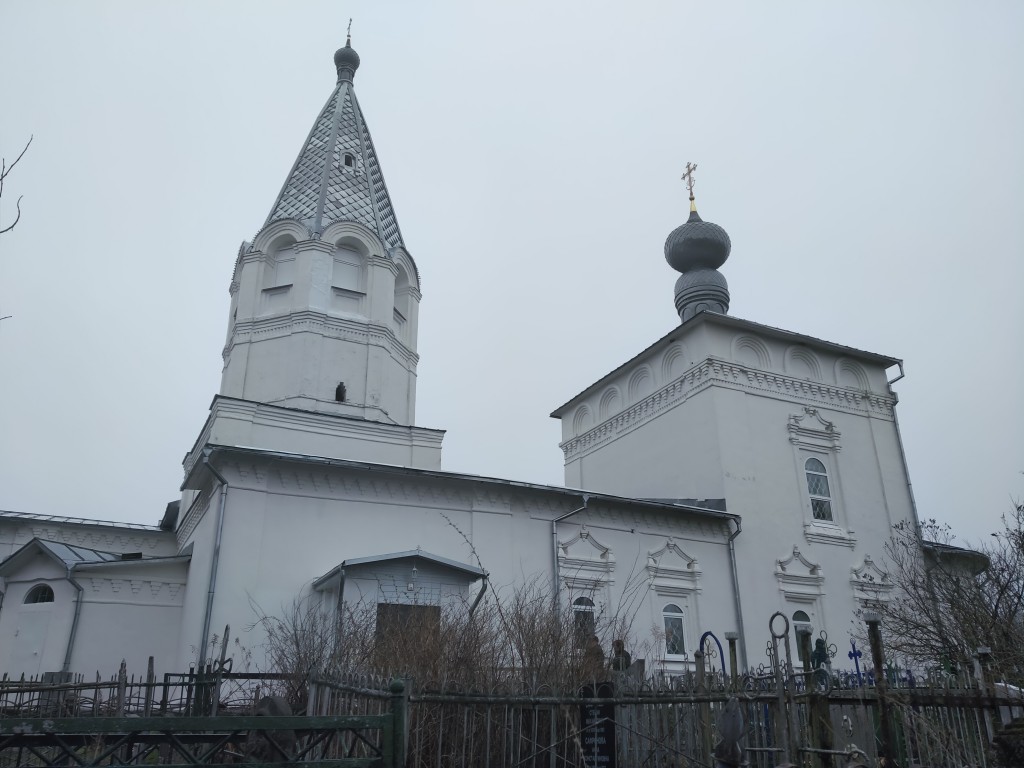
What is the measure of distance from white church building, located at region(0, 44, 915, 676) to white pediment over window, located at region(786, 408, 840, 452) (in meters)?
0.06

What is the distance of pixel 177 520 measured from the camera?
18.9m

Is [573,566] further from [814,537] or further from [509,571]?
[814,537]

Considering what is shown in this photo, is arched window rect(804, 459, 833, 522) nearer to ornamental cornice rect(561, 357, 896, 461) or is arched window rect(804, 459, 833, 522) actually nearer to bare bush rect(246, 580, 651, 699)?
ornamental cornice rect(561, 357, 896, 461)

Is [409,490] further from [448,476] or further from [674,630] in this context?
[674,630]

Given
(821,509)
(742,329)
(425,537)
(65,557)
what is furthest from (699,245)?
(65,557)

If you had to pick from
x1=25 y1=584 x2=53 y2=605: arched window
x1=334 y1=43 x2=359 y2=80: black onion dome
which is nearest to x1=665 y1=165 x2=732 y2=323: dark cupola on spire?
x1=334 y1=43 x2=359 y2=80: black onion dome

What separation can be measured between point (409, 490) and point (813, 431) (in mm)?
10934

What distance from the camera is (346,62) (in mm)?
24656

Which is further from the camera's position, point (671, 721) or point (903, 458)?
point (903, 458)

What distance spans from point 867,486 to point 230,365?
52.1 ft

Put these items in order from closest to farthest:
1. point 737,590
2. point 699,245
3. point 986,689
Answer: point 986,689, point 737,590, point 699,245

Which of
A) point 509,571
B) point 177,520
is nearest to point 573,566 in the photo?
point 509,571

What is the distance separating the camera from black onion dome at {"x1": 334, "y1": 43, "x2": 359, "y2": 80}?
24.6m

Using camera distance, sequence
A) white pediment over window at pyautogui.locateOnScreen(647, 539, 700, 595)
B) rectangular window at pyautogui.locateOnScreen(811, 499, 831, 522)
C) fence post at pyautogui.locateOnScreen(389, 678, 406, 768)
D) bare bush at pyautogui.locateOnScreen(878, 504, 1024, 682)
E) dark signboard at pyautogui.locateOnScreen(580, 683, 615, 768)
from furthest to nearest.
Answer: rectangular window at pyautogui.locateOnScreen(811, 499, 831, 522), white pediment over window at pyautogui.locateOnScreen(647, 539, 700, 595), bare bush at pyautogui.locateOnScreen(878, 504, 1024, 682), dark signboard at pyautogui.locateOnScreen(580, 683, 615, 768), fence post at pyautogui.locateOnScreen(389, 678, 406, 768)
